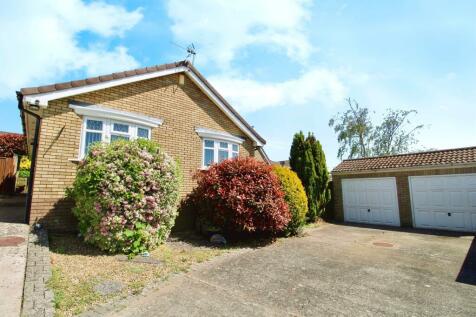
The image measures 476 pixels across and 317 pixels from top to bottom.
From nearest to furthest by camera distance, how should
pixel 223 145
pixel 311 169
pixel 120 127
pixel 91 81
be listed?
pixel 91 81
pixel 120 127
pixel 223 145
pixel 311 169

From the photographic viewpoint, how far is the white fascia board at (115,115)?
27.9 feet

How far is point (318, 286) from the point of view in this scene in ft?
17.2

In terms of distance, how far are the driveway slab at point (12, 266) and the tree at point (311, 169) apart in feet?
39.1

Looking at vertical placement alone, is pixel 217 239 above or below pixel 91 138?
below

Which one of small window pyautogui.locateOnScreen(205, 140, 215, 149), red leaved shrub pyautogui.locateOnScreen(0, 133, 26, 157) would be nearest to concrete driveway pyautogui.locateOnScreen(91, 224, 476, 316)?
small window pyautogui.locateOnScreen(205, 140, 215, 149)

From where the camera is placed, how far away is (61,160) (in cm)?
802

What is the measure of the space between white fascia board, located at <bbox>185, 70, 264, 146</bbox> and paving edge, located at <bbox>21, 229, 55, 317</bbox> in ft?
26.8

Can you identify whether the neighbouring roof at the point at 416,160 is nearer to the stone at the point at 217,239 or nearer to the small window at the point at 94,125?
the stone at the point at 217,239

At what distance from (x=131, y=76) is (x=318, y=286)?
28.9ft

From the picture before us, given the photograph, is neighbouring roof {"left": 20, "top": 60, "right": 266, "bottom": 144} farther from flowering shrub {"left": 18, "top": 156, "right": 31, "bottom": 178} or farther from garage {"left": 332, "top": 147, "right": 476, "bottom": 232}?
flowering shrub {"left": 18, "top": 156, "right": 31, "bottom": 178}

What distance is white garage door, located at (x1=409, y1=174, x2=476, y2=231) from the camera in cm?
1187

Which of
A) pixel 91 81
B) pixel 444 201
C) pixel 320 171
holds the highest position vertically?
pixel 91 81

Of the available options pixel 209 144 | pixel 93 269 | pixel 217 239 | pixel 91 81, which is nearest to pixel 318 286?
pixel 217 239

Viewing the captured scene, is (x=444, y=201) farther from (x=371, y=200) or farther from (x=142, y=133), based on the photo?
(x=142, y=133)
